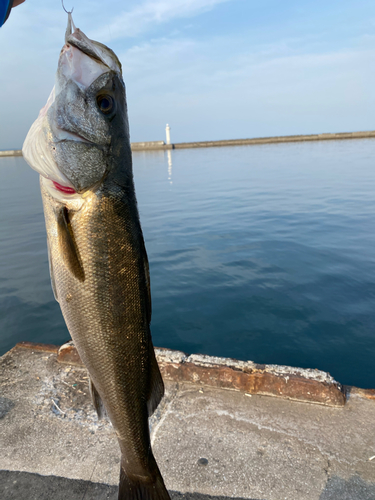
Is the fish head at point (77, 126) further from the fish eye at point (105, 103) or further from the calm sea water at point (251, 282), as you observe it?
the calm sea water at point (251, 282)

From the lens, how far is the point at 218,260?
33.9 feet

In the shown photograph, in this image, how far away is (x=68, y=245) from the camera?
5.58 ft

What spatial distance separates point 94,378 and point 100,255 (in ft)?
2.37

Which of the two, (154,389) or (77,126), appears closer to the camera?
(77,126)

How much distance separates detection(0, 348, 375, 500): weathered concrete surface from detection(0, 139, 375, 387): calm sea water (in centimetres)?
275

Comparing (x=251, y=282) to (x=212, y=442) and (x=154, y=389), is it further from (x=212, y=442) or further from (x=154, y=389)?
(x=154, y=389)

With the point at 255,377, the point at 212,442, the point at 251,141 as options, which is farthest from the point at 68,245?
the point at 251,141

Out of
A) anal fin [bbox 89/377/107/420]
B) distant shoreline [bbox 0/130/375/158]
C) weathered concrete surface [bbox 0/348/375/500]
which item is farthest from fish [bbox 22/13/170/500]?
distant shoreline [bbox 0/130/375/158]

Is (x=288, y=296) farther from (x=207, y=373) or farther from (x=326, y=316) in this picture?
(x=207, y=373)

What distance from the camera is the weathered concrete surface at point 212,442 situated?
Answer: 8.34 feet

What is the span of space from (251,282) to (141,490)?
690 cm

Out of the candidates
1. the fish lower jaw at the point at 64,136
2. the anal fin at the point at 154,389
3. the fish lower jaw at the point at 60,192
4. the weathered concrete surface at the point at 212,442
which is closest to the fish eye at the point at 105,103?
the fish lower jaw at the point at 64,136

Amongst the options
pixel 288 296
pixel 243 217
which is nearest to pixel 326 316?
pixel 288 296

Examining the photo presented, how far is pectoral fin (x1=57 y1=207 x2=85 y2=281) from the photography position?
66.9 inches
